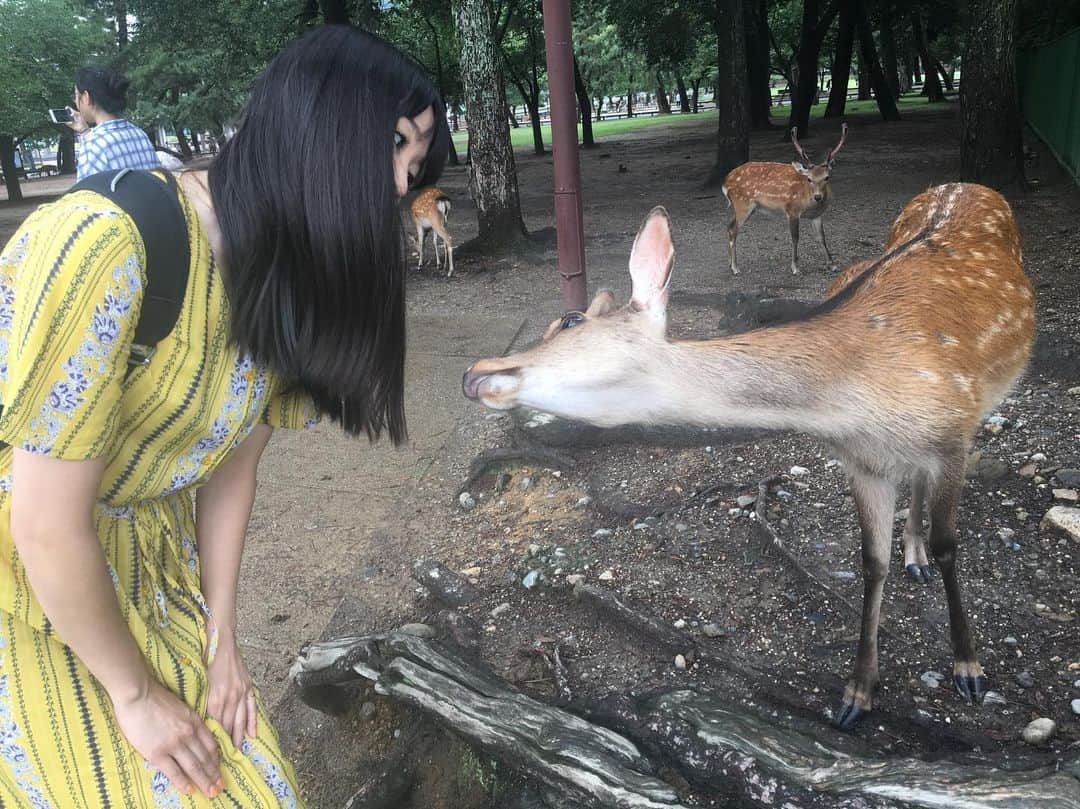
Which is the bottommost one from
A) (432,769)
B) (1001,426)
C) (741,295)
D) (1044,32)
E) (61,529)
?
(432,769)

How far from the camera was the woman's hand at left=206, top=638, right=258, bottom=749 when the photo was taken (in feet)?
4.61

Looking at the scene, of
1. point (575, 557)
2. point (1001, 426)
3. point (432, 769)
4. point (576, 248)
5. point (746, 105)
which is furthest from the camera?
point (746, 105)

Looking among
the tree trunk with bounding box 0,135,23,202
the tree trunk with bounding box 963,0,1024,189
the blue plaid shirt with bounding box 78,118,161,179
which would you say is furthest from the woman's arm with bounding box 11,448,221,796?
the tree trunk with bounding box 0,135,23,202

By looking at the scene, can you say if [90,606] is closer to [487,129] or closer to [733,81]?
[487,129]

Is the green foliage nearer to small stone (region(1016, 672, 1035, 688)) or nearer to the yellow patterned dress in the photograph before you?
the yellow patterned dress

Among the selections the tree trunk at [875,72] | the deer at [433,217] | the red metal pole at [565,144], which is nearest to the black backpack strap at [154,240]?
the red metal pole at [565,144]

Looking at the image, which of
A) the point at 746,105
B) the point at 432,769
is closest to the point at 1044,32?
the point at 746,105

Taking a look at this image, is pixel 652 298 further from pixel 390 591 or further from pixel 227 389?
pixel 390 591

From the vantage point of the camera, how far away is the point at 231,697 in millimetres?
1427

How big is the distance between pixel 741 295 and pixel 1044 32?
42.5ft

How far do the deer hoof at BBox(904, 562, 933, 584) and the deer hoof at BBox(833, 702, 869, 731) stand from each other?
76cm

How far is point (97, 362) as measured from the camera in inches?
40.2

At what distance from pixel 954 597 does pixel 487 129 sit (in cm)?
692

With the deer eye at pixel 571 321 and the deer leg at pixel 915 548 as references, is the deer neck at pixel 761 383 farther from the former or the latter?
the deer leg at pixel 915 548
